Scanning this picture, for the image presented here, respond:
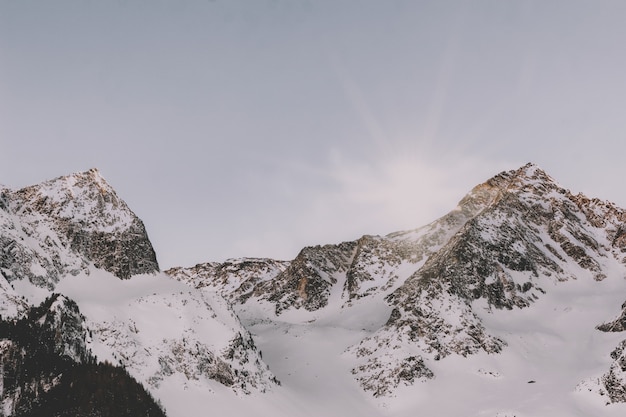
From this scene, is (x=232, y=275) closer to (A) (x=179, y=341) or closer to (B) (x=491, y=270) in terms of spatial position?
(B) (x=491, y=270)

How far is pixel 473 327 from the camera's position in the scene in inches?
3231

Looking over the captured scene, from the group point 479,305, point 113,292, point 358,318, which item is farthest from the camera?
point 358,318

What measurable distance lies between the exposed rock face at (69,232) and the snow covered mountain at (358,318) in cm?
21

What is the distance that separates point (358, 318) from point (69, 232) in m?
58.3

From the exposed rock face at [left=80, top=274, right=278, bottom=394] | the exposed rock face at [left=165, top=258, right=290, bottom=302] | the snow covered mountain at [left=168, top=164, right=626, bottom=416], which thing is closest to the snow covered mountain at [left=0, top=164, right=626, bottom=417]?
the exposed rock face at [left=80, top=274, right=278, bottom=394]

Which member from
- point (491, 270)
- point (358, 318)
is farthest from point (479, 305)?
point (358, 318)

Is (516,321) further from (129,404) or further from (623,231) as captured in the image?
(129,404)

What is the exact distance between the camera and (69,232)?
66.9m

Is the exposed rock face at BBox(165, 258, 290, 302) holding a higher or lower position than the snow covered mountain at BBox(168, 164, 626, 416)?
higher

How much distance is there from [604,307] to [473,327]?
2639 centimetres

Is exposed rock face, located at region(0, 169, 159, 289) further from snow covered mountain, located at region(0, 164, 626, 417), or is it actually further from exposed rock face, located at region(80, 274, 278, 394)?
exposed rock face, located at region(80, 274, 278, 394)

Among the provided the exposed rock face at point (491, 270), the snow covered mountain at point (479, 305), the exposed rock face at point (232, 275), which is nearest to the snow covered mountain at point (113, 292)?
the snow covered mountain at point (479, 305)

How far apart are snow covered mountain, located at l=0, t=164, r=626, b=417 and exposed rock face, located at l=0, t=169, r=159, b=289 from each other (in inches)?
8.1

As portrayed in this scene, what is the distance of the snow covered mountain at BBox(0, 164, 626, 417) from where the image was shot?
181ft
